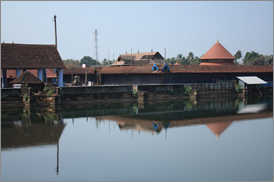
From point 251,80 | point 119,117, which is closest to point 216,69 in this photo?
point 251,80

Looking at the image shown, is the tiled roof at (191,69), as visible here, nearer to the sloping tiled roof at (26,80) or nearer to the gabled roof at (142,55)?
the gabled roof at (142,55)

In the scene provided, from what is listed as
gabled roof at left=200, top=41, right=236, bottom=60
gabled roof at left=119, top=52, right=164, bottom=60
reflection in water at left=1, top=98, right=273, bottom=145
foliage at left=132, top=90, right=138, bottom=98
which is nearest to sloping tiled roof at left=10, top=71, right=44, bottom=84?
reflection in water at left=1, top=98, right=273, bottom=145

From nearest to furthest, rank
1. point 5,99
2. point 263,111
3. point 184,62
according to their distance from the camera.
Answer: point 263,111, point 5,99, point 184,62

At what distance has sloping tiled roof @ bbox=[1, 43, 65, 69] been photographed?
32719 mm

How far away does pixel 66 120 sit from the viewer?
22.0 m

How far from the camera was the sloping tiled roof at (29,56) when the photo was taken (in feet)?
107

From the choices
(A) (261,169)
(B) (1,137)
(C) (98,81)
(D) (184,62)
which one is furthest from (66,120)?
(D) (184,62)

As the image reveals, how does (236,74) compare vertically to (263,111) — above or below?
above

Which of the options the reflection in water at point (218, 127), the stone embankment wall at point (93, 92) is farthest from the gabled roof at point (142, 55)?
the reflection in water at point (218, 127)

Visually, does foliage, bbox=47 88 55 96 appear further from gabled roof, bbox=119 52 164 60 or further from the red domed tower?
the red domed tower

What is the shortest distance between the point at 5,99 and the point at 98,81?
59.0ft

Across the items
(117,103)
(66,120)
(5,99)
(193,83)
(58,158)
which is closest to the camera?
(58,158)

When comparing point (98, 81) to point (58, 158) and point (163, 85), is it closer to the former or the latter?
point (163, 85)

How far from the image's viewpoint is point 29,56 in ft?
111
